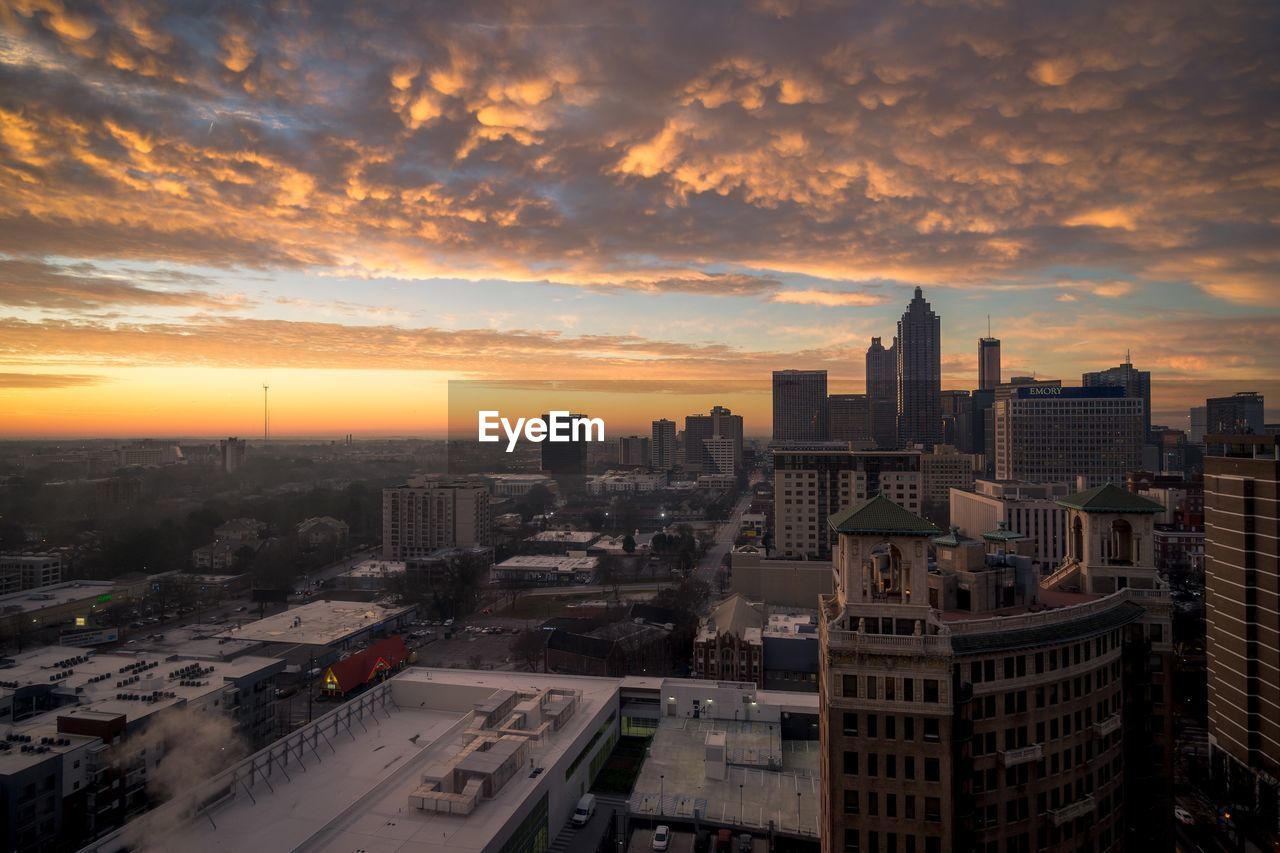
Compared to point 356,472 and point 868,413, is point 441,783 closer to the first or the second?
point 356,472

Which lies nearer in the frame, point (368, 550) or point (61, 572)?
point (61, 572)

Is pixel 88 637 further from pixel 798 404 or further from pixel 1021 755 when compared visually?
pixel 798 404

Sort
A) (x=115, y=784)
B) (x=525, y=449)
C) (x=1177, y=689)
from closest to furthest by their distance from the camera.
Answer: (x=115, y=784), (x=1177, y=689), (x=525, y=449)

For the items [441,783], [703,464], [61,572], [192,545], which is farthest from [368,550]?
[703,464]

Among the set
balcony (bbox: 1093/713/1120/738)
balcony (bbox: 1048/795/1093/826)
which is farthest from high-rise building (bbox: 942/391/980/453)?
balcony (bbox: 1048/795/1093/826)

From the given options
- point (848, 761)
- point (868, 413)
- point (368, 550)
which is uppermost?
point (868, 413)

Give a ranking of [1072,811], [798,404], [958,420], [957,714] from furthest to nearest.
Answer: [958,420] < [798,404] < [1072,811] < [957,714]

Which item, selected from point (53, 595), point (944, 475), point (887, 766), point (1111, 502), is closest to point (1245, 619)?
point (1111, 502)
